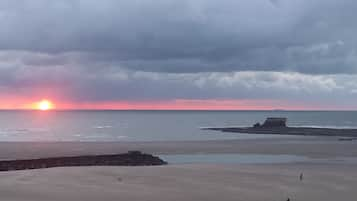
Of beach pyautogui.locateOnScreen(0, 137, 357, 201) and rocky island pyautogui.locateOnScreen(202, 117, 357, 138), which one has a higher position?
rocky island pyautogui.locateOnScreen(202, 117, 357, 138)

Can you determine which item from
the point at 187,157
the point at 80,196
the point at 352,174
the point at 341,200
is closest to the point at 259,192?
the point at 341,200

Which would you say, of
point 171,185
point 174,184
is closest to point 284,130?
point 174,184

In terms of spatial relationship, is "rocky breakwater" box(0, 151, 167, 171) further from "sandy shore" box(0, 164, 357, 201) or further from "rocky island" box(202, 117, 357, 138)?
"rocky island" box(202, 117, 357, 138)

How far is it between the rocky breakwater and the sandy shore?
6.60m

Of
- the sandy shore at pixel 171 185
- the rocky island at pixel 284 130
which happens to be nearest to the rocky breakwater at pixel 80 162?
the sandy shore at pixel 171 185

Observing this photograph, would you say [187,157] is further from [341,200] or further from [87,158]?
[341,200]

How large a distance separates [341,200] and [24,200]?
1129cm

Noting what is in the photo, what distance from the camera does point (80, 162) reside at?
126ft

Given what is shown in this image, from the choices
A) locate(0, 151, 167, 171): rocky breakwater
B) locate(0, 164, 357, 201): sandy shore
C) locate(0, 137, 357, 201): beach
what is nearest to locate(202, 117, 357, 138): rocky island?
locate(0, 151, 167, 171): rocky breakwater

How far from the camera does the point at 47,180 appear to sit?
82.2 feet

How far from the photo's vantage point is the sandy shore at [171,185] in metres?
21.7

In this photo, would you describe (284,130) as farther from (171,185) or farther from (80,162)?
(171,185)

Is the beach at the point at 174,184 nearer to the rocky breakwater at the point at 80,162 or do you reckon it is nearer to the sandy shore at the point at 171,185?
the sandy shore at the point at 171,185

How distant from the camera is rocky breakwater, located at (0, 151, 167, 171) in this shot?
35500 mm
